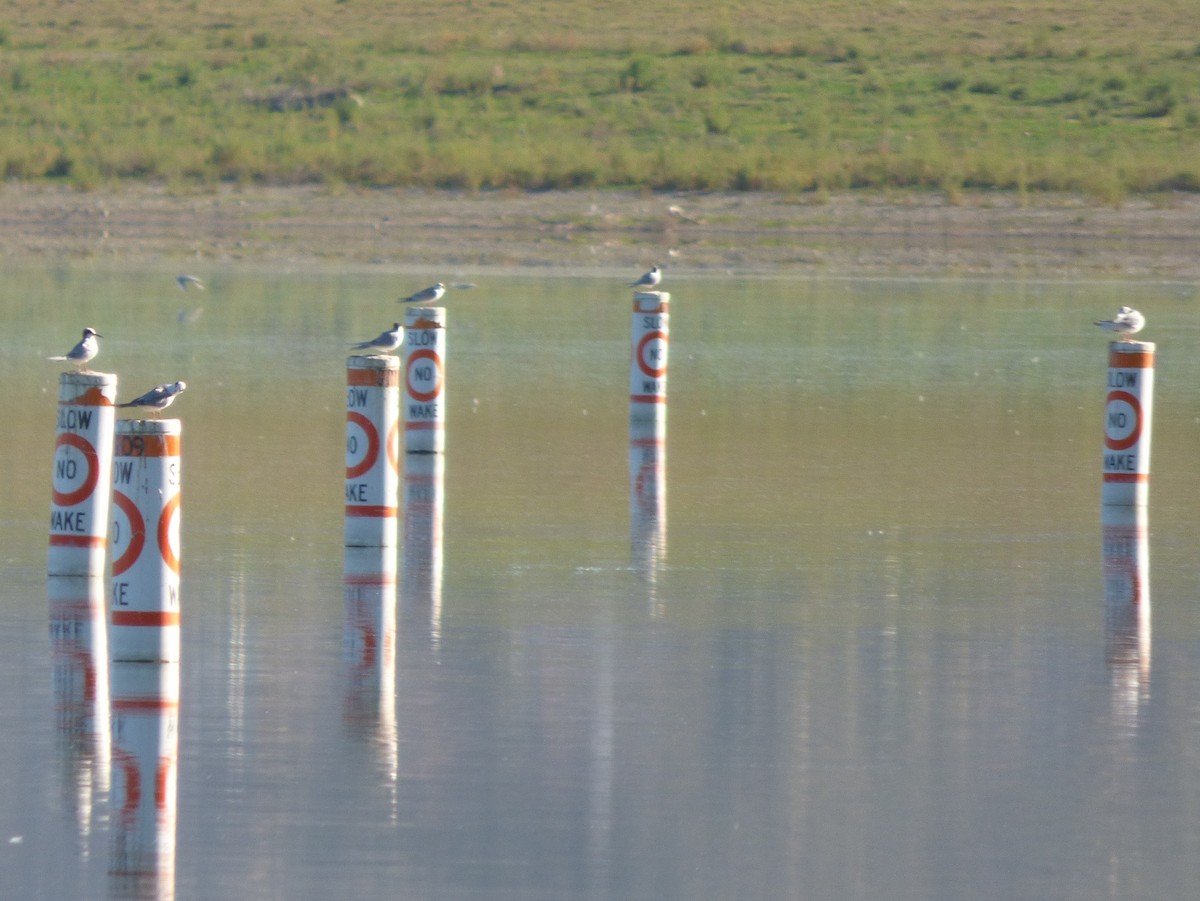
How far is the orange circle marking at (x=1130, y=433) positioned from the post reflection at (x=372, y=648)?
4737mm

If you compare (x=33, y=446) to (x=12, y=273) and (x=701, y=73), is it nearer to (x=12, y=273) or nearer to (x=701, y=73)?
(x=12, y=273)

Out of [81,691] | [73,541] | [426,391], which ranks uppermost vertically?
[426,391]

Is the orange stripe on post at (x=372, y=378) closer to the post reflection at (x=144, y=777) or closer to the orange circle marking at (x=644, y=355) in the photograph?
the post reflection at (x=144, y=777)

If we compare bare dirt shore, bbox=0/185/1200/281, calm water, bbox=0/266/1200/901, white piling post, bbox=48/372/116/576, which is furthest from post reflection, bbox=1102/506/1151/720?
bare dirt shore, bbox=0/185/1200/281

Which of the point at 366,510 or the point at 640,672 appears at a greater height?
the point at 366,510

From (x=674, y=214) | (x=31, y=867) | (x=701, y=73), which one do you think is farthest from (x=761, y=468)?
(x=701, y=73)

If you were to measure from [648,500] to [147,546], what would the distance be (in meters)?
6.21

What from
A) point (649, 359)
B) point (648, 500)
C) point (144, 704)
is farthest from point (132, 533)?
point (649, 359)

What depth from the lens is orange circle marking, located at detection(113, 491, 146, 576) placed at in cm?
1020

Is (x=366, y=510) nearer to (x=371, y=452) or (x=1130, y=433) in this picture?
(x=371, y=452)

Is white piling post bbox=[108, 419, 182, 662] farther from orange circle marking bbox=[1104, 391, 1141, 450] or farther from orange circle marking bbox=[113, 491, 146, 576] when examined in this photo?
orange circle marking bbox=[1104, 391, 1141, 450]

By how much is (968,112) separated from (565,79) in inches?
402

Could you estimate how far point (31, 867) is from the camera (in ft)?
24.7

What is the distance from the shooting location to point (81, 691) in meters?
9.92
